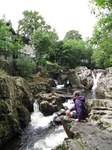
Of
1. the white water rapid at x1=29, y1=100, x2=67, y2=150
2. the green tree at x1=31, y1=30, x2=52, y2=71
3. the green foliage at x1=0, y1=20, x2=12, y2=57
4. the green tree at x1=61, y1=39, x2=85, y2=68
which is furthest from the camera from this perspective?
the green tree at x1=61, y1=39, x2=85, y2=68

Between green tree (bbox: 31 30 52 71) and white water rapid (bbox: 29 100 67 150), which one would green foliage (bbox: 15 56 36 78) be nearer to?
green tree (bbox: 31 30 52 71)

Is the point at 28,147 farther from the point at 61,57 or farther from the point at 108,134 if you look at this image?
the point at 61,57

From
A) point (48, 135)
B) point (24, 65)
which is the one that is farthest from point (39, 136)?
point (24, 65)

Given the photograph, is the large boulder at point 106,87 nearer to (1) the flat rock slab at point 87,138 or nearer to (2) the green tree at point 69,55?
(1) the flat rock slab at point 87,138

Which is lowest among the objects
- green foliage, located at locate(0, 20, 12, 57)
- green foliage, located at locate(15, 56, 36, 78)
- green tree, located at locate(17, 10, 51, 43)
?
green foliage, located at locate(15, 56, 36, 78)

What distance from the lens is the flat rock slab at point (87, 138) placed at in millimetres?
4382

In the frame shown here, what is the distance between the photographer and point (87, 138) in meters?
4.89

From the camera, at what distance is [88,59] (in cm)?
4722

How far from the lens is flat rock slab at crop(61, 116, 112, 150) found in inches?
173

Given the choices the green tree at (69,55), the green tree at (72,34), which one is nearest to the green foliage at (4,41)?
the green tree at (69,55)

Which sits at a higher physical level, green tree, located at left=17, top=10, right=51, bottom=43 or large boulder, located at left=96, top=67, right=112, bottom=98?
green tree, located at left=17, top=10, right=51, bottom=43

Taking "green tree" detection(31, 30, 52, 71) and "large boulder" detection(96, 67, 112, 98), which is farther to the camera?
"green tree" detection(31, 30, 52, 71)

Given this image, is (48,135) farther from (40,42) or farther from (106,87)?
(40,42)

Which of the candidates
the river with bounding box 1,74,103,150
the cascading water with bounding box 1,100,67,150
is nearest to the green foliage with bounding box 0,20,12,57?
the cascading water with bounding box 1,100,67,150
